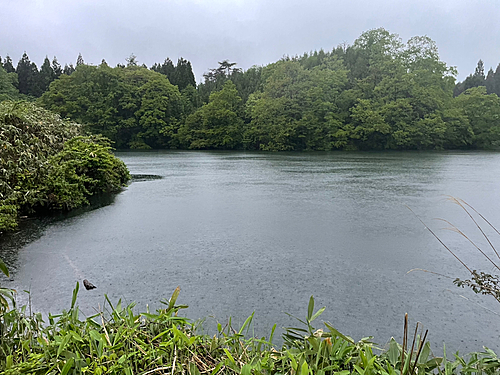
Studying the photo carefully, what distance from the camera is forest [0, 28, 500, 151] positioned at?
34.8 m

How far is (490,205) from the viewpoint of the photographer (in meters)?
7.95

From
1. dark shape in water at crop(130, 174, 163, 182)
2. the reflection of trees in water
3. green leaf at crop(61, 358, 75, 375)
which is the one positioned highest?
green leaf at crop(61, 358, 75, 375)

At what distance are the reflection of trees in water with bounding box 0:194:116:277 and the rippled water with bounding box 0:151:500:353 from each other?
26 mm

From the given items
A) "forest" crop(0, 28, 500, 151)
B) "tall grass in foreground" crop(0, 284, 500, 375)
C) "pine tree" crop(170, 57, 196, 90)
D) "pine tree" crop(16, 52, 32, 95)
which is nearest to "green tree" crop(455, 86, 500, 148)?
"forest" crop(0, 28, 500, 151)

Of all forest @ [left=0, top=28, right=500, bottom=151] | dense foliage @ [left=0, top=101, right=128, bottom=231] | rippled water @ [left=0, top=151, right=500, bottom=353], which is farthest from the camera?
forest @ [left=0, top=28, right=500, bottom=151]

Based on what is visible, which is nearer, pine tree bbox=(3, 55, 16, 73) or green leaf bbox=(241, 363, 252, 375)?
green leaf bbox=(241, 363, 252, 375)

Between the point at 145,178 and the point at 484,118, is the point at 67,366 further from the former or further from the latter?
the point at 484,118

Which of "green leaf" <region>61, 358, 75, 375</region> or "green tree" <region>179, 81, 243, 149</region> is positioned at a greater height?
"green tree" <region>179, 81, 243, 149</region>

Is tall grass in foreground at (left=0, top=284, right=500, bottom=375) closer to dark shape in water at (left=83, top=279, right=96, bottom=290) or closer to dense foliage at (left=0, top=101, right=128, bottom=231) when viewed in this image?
dark shape in water at (left=83, top=279, right=96, bottom=290)

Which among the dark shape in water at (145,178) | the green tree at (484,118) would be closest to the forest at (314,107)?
the green tree at (484,118)

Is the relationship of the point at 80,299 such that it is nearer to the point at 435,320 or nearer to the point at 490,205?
the point at 435,320

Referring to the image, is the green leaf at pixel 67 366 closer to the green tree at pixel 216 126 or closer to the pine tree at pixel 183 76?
the green tree at pixel 216 126

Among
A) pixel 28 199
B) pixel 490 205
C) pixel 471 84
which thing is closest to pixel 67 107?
pixel 28 199

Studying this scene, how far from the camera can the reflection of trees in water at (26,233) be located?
470 cm
